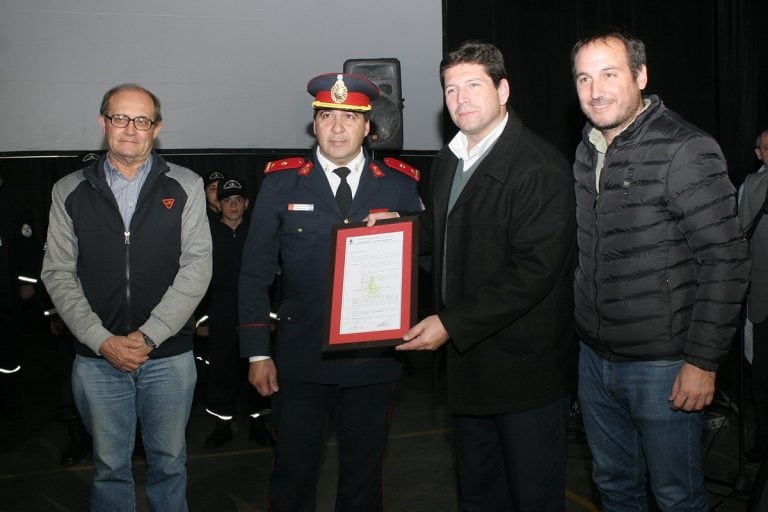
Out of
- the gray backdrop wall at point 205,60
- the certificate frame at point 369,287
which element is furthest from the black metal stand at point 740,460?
the gray backdrop wall at point 205,60

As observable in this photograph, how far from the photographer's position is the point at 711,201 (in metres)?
2.21

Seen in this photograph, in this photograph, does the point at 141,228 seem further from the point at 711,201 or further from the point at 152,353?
the point at 711,201

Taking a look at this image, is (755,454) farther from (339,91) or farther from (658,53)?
(658,53)

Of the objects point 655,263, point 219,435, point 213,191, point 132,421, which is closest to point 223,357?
point 219,435

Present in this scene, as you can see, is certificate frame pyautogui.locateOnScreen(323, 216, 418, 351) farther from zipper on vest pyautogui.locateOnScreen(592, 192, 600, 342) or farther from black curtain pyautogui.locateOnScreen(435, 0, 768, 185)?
black curtain pyautogui.locateOnScreen(435, 0, 768, 185)

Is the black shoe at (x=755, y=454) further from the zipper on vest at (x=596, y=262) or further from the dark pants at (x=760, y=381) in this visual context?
the zipper on vest at (x=596, y=262)

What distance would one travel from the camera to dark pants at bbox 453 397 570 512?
2424 millimetres

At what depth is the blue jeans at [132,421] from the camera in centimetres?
279

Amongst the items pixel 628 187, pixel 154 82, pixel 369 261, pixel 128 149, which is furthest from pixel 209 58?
pixel 628 187

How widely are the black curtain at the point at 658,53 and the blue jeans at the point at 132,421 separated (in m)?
5.11

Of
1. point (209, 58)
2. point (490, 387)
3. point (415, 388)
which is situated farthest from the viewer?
point (209, 58)

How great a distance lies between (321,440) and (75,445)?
2564mm

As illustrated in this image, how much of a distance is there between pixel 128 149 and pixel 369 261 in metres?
0.98

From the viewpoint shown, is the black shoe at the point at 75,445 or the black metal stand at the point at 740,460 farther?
the black shoe at the point at 75,445
